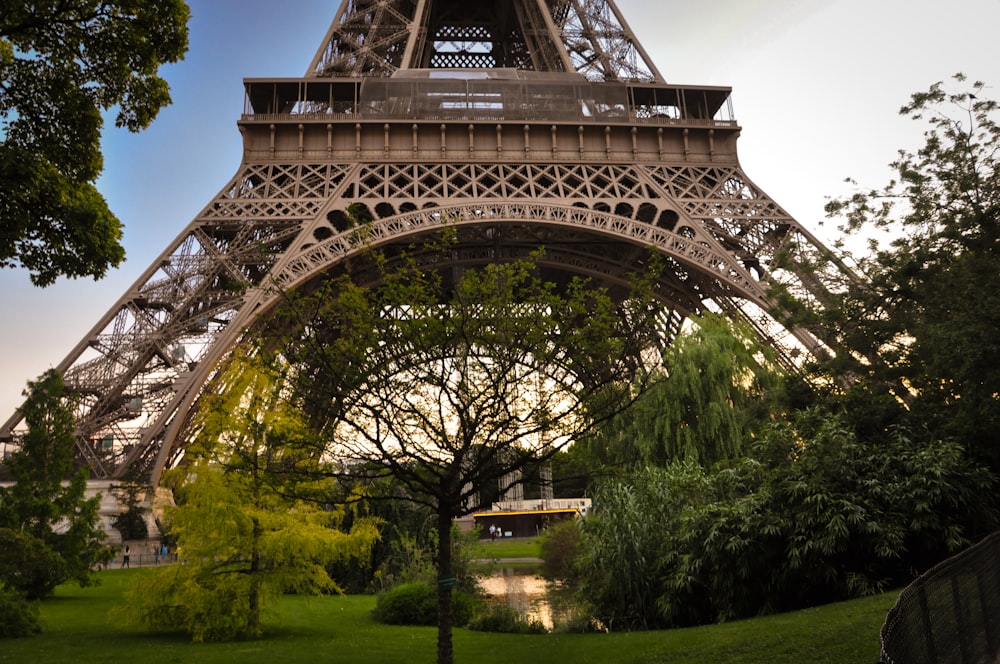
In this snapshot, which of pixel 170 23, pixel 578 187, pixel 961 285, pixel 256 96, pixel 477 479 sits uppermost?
pixel 256 96

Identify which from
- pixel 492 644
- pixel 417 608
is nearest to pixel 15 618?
pixel 417 608

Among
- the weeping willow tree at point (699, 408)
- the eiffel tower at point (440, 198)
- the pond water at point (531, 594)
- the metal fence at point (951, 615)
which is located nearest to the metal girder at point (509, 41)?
the eiffel tower at point (440, 198)

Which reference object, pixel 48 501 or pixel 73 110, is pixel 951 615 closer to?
pixel 73 110

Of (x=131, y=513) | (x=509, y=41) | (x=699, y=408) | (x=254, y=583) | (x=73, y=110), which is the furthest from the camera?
(x=509, y=41)

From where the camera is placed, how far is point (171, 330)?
23.9m

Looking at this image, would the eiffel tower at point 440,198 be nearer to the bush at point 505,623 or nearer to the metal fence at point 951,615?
the bush at point 505,623

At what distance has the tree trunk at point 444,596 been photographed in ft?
30.1

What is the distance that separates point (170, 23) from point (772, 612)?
12872 millimetres

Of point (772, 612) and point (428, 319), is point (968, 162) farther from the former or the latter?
point (428, 319)

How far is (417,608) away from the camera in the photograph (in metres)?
16.5

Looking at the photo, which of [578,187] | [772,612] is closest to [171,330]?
[578,187]

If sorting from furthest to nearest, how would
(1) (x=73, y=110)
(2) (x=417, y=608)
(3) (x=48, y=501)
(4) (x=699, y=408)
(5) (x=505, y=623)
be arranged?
(4) (x=699, y=408) → (3) (x=48, y=501) → (2) (x=417, y=608) → (5) (x=505, y=623) → (1) (x=73, y=110)

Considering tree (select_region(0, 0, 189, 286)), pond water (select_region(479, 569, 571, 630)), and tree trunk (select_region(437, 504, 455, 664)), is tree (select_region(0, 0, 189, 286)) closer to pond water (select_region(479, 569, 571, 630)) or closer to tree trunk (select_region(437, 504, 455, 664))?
tree trunk (select_region(437, 504, 455, 664))

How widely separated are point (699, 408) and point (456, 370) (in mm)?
15937
